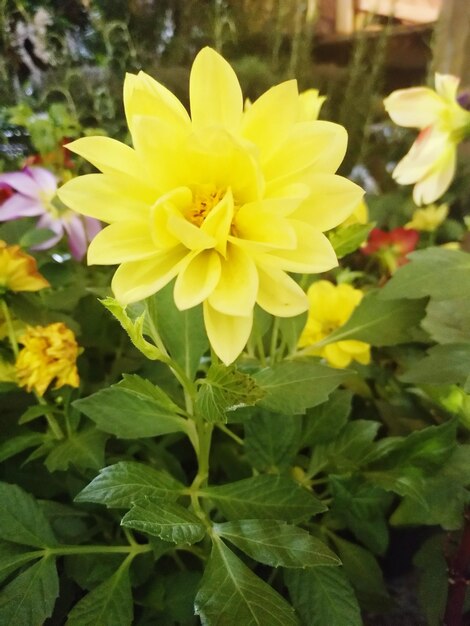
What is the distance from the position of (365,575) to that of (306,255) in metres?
0.24

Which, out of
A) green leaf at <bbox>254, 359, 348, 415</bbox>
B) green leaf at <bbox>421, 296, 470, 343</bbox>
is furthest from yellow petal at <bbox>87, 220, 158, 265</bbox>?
green leaf at <bbox>421, 296, 470, 343</bbox>

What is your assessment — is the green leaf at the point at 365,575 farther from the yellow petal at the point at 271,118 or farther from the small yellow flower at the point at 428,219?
the small yellow flower at the point at 428,219

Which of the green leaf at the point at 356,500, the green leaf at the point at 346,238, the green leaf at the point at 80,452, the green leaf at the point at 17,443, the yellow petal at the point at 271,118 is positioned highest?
the yellow petal at the point at 271,118

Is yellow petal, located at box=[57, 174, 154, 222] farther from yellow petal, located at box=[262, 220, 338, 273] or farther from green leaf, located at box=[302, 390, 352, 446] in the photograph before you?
green leaf, located at box=[302, 390, 352, 446]

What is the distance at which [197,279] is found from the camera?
222 millimetres

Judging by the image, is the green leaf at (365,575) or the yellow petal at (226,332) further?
the green leaf at (365,575)

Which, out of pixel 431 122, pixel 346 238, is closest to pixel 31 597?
pixel 346 238

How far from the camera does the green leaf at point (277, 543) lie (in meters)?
0.26

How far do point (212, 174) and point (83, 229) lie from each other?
27 cm

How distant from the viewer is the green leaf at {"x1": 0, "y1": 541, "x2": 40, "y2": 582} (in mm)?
310

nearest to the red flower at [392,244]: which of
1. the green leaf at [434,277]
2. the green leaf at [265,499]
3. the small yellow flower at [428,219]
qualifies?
the small yellow flower at [428,219]

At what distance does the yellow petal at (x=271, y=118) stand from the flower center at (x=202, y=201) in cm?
2

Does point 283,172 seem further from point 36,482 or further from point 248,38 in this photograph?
point 248,38

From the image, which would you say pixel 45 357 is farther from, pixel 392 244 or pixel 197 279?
pixel 392 244
